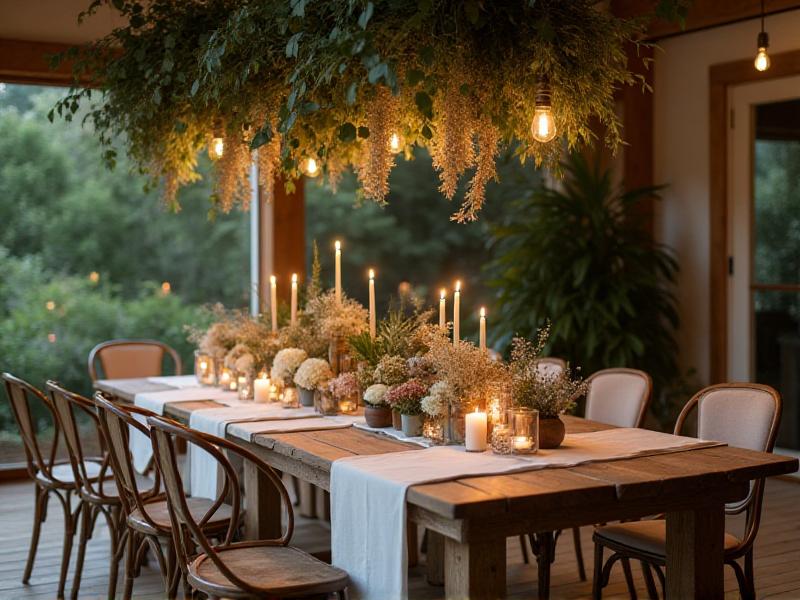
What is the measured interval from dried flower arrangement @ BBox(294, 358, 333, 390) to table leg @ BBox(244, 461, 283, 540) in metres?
0.43

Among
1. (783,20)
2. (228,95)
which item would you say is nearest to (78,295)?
(228,95)

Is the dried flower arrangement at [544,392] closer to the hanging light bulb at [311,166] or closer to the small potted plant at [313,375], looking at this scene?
the small potted plant at [313,375]

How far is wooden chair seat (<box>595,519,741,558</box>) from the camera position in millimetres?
3232

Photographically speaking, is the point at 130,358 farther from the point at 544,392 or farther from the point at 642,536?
the point at 642,536

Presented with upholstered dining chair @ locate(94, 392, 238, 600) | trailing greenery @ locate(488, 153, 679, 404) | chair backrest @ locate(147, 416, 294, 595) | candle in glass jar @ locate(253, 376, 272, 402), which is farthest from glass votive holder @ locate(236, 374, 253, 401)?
trailing greenery @ locate(488, 153, 679, 404)

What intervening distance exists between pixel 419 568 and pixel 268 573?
167cm

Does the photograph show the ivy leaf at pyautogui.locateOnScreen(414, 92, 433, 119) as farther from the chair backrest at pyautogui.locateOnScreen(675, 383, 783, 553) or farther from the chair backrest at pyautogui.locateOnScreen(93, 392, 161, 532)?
the chair backrest at pyautogui.locateOnScreen(675, 383, 783, 553)

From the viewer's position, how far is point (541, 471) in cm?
283

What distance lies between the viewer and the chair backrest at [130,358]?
550 cm

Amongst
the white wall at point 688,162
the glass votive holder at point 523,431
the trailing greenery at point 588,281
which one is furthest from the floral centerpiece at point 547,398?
the white wall at point 688,162

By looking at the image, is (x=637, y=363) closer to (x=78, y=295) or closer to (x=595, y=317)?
(x=595, y=317)

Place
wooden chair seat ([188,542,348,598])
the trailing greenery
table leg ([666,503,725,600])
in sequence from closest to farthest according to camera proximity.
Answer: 1. wooden chair seat ([188,542,348,598])
2. table leg ([666,503,725,600])
3. the trailing greenery

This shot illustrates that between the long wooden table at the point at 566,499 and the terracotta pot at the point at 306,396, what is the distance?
636 mm

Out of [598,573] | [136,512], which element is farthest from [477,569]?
[136,512]
